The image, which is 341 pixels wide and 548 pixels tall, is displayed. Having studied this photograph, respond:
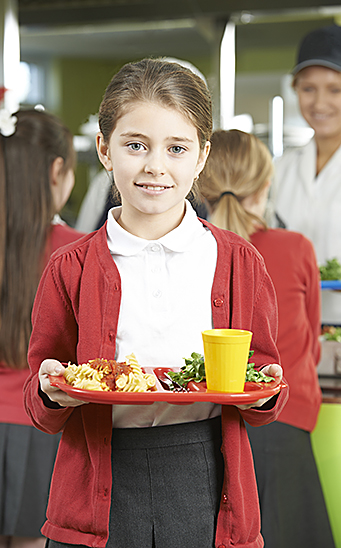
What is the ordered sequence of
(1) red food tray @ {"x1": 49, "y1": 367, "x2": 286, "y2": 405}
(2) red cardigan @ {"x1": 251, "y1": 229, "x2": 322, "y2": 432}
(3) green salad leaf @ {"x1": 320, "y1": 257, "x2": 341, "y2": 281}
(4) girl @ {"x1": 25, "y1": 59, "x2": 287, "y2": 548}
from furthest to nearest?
1. (3) green salad leaf @ {"x1": 320, "y1": 257, "x2": 341, "y2": 281}
2. (2) red cardigan @ {"x1": 251, "y1": 229, "x2": 322, "y2": 432}
3. (4) girl @ {"x1": 25, "y1": 59, "x2": 287, "y2": 548}
4. (1) red food tray @ {"x1": 49, "y1": 367, "x2": 286, "y2": 405}

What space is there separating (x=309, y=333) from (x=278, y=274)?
0.19m

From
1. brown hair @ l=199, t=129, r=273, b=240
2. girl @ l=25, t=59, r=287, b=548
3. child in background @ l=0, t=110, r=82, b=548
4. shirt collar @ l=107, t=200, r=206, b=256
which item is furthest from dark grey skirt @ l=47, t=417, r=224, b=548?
child in background @ l=0, t=110, r=82, b=548

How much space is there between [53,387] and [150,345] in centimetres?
14

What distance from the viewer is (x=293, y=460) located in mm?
1532

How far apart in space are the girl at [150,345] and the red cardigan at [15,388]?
585 millimetres

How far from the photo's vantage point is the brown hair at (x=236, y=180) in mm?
1263

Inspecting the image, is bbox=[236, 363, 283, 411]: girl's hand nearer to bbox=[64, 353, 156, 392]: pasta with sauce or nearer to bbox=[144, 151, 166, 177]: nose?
bbox=[64, 353, 156, 392]: pasta with sauce

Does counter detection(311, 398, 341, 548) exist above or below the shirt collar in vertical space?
below

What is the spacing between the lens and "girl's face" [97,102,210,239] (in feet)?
2.63

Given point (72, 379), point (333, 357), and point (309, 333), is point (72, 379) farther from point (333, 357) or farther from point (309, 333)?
point (333, 357)

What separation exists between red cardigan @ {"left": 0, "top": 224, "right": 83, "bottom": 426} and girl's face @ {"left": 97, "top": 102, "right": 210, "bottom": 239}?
0.65m

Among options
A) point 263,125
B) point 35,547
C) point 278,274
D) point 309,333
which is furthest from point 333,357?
point 263,125

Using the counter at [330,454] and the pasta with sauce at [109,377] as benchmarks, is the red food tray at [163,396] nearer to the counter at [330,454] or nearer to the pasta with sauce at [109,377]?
the pasta with sauce at [109,377]

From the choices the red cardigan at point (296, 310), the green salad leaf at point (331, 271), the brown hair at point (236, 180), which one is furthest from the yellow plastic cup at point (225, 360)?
the green salad leaf at point (331, 271)
